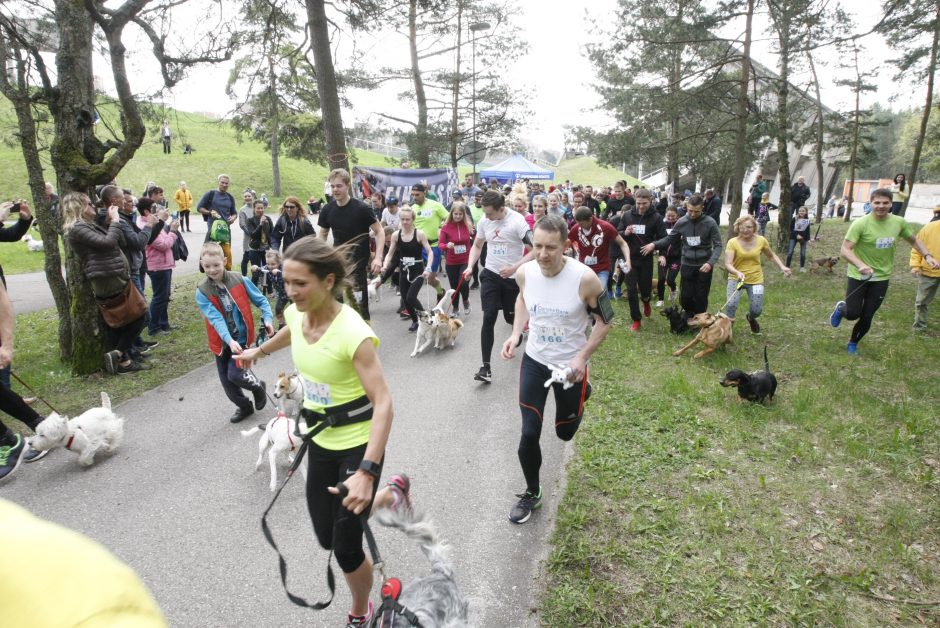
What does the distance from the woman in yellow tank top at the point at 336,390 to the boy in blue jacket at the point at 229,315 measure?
2.40 metres

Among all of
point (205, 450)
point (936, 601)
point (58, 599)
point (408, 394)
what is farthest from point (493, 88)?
point (58, 599)

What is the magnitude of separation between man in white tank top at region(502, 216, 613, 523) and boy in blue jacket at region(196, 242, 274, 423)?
2508 millimetres

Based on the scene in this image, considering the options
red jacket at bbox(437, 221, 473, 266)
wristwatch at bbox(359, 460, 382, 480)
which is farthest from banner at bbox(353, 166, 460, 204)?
wristwatch at bbox(359, 460, 382, 480)

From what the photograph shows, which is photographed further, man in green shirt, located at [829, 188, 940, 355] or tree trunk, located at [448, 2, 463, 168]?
tree trunk, located at [448, 2, 463, 168]

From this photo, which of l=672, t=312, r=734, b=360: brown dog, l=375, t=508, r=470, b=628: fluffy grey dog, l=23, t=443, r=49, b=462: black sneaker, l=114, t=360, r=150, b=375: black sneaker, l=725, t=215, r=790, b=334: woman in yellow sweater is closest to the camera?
l=375, t=508, r=470, b=628: fluffy grey dog

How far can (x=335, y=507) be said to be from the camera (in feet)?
9.01

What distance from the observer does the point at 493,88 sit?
23.1 meters

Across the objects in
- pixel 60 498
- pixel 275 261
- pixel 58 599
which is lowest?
pixel 60 498

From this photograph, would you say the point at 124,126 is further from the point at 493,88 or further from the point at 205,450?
the point at 493,88

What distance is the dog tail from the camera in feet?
7.36

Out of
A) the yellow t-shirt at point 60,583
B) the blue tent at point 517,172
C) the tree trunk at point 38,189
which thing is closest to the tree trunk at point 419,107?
the blue tent at point 517,172

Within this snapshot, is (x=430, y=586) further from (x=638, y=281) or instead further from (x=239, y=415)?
(x=638, y=281)

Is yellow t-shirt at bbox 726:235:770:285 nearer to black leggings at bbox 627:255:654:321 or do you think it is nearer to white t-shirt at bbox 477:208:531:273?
black leggings at bbox 627:255:654:321

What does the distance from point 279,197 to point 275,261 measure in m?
25.2
